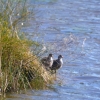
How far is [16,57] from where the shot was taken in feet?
34.7

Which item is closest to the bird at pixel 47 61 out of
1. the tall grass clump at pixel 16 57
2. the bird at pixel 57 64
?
the bird at pixel 57 64

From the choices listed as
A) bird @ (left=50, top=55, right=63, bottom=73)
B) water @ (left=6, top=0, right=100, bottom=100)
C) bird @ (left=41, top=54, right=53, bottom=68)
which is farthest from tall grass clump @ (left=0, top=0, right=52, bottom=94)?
bird @ (left=50, top=55, right=63, bottom=73)

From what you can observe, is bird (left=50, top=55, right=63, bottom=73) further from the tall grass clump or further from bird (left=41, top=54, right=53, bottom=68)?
the tall grass clump

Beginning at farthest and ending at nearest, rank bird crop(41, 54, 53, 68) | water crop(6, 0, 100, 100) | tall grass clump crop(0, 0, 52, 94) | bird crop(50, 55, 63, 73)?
1. bird crop(50, 55, 63, 73)
2. bird crop(41, 54, 53, 68)
3. water crop(6, 0, 100, 100)
4. tall grass clump crop(0, 0, 52, 94)

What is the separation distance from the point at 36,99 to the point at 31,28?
2.01 m

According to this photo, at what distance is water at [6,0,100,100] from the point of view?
11188mm

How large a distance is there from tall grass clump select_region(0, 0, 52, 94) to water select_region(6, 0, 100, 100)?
0.20 m

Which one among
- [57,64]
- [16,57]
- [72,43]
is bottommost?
[57,64]

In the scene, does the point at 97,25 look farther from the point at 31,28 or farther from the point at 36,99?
the point at 36,99

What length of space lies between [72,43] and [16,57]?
115 inches

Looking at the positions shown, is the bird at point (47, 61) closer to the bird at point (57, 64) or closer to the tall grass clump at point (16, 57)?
the bird at point (57, 64)

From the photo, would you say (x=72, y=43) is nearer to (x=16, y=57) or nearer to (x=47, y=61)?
(x=47, y=61)

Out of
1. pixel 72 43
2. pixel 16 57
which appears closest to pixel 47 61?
pixel 16 57

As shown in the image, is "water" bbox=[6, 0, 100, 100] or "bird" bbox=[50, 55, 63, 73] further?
"bird" bbox=[50, 55, 63, 73]
